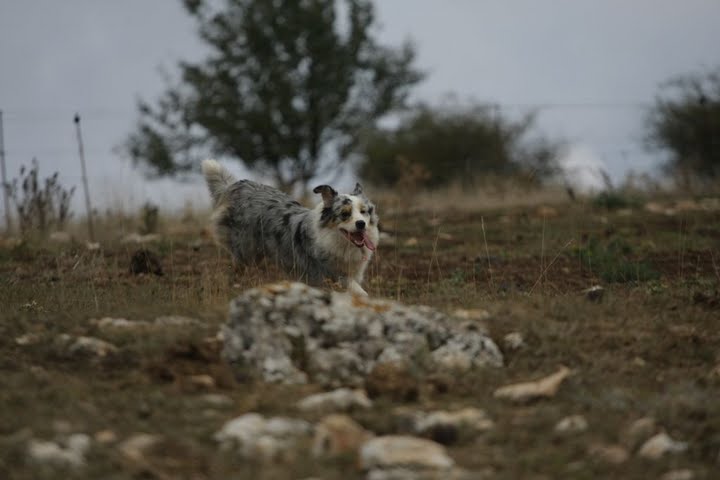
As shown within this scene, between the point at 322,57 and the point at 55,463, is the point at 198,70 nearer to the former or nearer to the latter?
the point at 322,57

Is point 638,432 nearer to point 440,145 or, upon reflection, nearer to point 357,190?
point 357,190

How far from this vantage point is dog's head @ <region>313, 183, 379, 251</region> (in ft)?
27.8

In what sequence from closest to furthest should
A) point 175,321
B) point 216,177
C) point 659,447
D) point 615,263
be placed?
point 659,447
point 175,321
point 615,263
point 216,177

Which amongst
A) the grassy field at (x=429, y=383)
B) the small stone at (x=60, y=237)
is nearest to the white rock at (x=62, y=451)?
the grassy field at (x=429, y=383)

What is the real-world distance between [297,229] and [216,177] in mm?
1568

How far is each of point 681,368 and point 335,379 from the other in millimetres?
2188

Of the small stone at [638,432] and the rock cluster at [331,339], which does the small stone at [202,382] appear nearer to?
the rock cluster at [331,339]

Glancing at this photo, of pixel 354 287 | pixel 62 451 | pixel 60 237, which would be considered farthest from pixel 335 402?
pixel 60 237

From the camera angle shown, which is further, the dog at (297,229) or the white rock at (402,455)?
the dog at (297,229)

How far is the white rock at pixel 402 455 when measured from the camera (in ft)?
13.1

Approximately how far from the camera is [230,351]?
5.34 metres

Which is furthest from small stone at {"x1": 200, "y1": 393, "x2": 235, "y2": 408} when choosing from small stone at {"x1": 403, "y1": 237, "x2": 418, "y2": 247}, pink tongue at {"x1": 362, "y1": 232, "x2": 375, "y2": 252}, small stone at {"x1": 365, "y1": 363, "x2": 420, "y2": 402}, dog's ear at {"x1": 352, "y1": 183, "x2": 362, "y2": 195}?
small stone at {"x1": 403, "y1": 237, "x2": 418, "y2": 247}

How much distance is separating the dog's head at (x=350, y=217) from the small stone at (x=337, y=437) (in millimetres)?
4202

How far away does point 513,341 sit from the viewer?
5.82 meters
